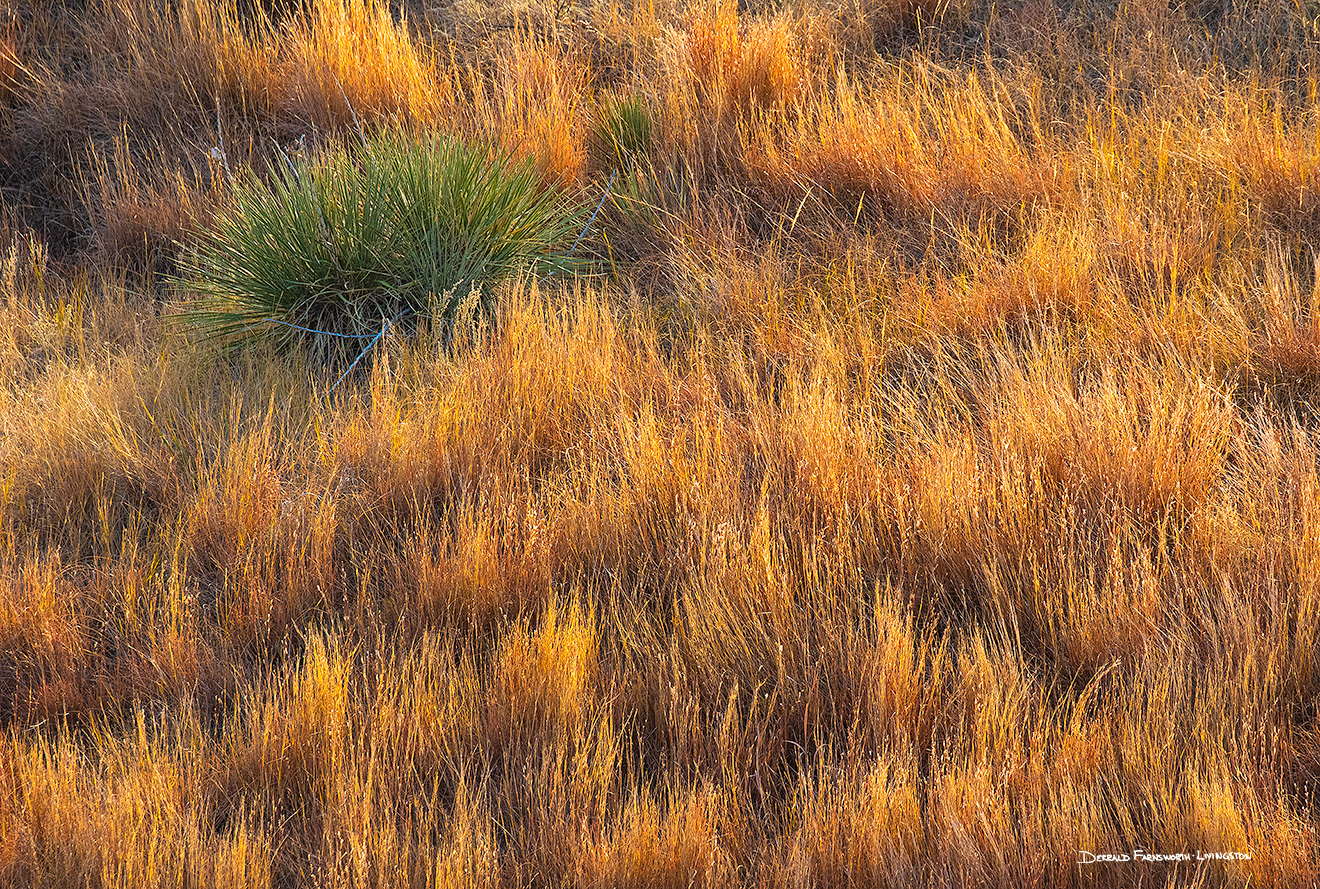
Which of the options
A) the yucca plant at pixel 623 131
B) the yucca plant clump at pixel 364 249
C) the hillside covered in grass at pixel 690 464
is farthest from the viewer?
the yucca plant at pixel 623 131

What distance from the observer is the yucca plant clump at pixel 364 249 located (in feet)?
14.8

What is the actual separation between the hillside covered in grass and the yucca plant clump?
0.03m

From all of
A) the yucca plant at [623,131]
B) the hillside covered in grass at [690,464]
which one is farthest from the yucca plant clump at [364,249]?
the yucca plant at [623,131]

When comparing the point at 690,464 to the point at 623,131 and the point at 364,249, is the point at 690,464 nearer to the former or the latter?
the point at 364,249

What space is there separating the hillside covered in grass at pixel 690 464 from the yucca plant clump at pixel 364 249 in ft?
0.09

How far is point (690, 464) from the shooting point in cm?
350

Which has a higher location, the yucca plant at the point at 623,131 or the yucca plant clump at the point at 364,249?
the yucca plant at the point at 623,131

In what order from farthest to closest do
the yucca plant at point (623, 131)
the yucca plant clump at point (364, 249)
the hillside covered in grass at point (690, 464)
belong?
the yucca plant at point (623, 131), the yucca plant clump at point (364, 249), the hillside covered in grass at point (690, 464)

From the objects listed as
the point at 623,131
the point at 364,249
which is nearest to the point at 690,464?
the point at 364,249

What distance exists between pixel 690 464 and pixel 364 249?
6.11 ft

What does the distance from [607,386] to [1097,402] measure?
63.7 inches

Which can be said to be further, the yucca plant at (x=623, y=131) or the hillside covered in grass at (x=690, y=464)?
the yucca plant at (x=623, y=131)

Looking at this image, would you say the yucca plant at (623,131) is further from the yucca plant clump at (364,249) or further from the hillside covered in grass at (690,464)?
the yucca plant clump at (364,249)

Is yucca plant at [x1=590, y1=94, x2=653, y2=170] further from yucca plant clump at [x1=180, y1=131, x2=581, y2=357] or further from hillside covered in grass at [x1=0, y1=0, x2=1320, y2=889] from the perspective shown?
yucca plant clump at [x1=180, y1=131, x2=581, y2=357]
